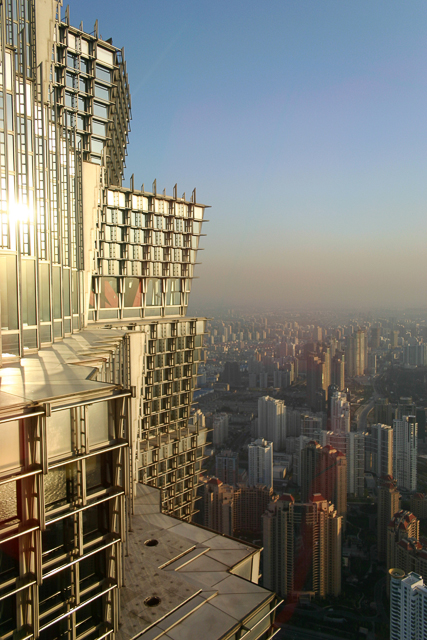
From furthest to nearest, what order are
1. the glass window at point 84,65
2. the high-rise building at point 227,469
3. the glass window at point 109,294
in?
1. the high-rise building at point 227,469
2. the glass window at point 109,294
3. the glass window at point 84,65

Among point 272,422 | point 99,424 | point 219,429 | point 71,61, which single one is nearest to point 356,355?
point 272,422

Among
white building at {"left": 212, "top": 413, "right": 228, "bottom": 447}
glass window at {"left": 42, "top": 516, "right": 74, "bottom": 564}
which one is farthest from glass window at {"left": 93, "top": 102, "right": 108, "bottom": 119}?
white building at {"left": 212, "top": 413, "right": 228, "bottom": 447}

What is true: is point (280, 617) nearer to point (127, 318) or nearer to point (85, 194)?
point (127, 318)

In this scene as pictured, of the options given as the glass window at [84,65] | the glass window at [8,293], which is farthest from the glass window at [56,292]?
the glass window at [84,65]

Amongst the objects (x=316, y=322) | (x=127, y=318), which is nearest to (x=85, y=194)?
(x=127, y=318)

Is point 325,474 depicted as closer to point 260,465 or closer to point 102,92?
point 260,465

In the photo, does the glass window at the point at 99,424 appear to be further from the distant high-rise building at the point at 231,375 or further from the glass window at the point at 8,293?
the distant high-rise building at the point at 231,375
